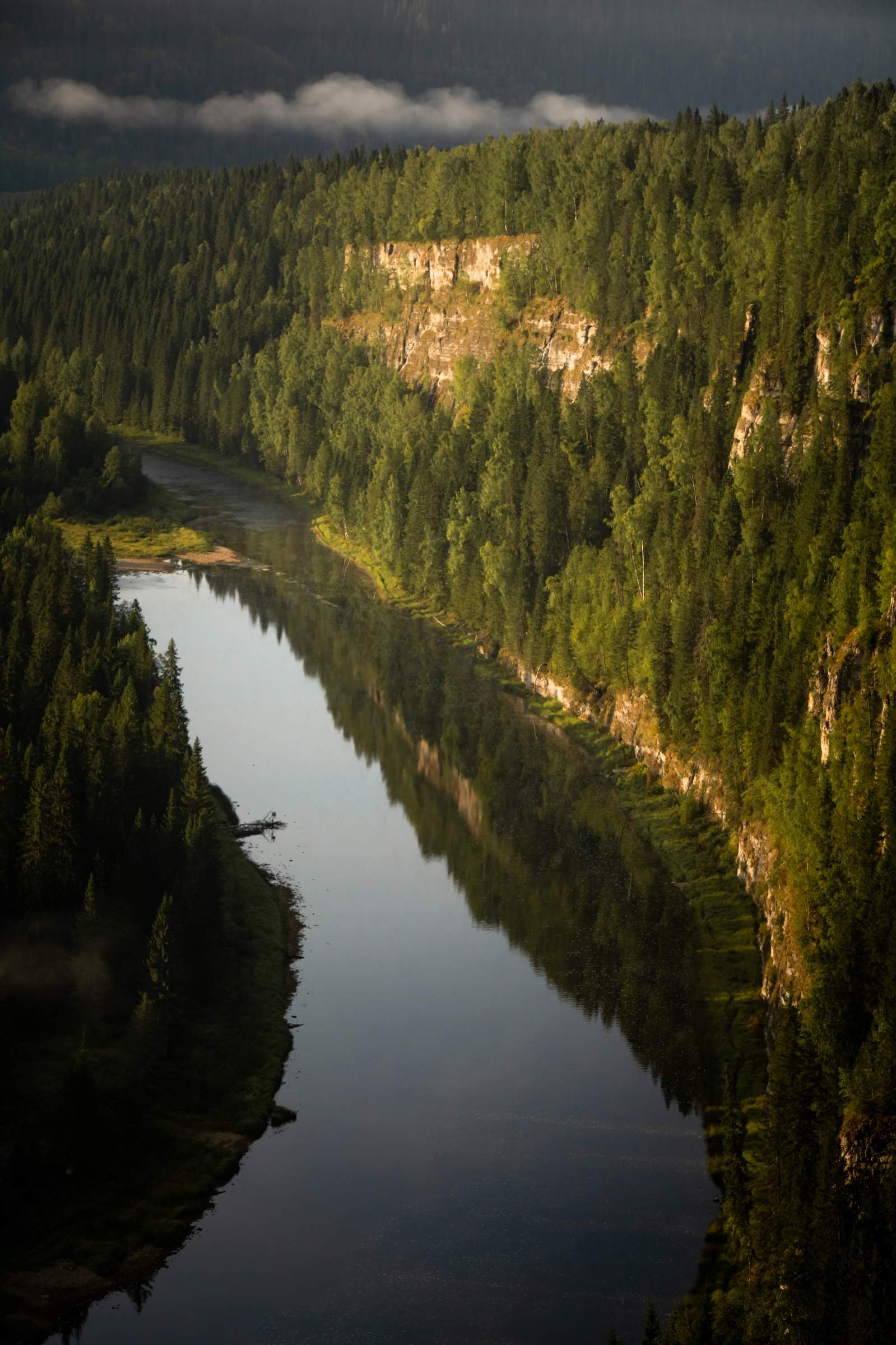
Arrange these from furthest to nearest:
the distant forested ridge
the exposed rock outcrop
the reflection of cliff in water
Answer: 1. the reflection of cliff in water
2. the exposed rock outcrop
3. the distant forested ridge

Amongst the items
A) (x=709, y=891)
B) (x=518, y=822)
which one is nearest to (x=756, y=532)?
(x=518, y=822)

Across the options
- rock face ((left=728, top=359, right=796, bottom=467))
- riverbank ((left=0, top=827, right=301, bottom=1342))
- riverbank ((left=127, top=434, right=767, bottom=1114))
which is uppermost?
rock face ((left=728, top=359, right=796, bottom=467))

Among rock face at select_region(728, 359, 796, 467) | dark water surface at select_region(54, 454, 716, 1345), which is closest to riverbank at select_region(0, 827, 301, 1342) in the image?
dark water surface at select_region(54, 454, 716, 1345)

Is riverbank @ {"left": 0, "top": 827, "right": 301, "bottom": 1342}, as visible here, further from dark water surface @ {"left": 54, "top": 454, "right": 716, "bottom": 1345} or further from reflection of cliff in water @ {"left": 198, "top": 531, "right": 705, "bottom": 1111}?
reflection of cliff in water @ {"left": 198, "top": 531, "right": 705, "bottom": 1111}

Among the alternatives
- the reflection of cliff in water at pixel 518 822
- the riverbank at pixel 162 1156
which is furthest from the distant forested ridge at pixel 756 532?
the riverbank at pixel 162 1156

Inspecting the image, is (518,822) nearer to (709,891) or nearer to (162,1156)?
(709,891)

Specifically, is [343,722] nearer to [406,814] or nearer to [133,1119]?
[406,814]
